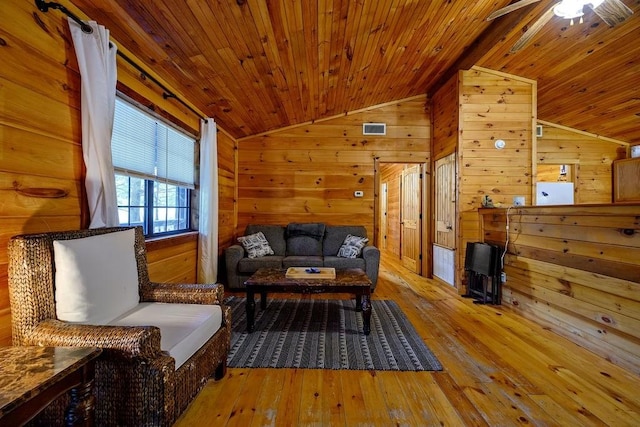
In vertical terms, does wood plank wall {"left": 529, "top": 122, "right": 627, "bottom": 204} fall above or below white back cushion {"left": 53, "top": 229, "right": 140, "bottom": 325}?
above

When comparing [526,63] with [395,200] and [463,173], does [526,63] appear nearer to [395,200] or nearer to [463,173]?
[463,173]

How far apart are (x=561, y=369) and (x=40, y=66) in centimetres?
374

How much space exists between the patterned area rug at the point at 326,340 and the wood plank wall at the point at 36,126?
145 cm

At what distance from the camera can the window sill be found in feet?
8.57

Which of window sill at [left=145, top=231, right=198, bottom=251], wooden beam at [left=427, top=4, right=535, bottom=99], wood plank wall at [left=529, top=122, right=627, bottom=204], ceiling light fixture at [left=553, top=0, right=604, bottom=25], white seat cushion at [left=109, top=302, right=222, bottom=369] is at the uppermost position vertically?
wooden beam at [left=427, top=4, right=535, bottom=99]

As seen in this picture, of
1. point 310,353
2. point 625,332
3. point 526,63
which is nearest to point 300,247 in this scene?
point 310,353

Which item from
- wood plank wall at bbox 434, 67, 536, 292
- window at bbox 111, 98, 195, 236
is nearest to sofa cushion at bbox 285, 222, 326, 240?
window at bbox 111, 98, 195, 236

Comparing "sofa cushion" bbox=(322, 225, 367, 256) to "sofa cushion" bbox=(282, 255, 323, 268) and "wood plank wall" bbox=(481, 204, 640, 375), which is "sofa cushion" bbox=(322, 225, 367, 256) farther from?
"wood plank wall" bbox=(481, 204, 640, 375)

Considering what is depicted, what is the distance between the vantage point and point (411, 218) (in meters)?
5.56

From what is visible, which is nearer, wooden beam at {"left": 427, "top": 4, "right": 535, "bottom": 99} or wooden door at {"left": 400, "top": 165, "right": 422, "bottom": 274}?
wooden beam at {"left": 427, "top": 4, "right": 535, "bottom": 99}

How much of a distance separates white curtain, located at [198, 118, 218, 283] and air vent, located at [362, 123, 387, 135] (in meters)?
2.53

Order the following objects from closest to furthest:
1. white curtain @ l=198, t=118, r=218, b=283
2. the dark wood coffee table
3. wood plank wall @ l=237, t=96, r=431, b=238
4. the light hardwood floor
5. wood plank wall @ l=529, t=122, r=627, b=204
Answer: the light hardwood floor < the dark wood coffee table < white curtain @ l=198, t=118, r=218, b=283 < wood plank wall @ l=237, t=96, r=431, b=238 < wood plank wall @ l=529, t=122, r=627, b=204

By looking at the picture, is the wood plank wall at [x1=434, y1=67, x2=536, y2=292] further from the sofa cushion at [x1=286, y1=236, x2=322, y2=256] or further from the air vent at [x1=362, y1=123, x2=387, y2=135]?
the sofa cushion at [x1=286, y1=236, x2=322, y2=256]

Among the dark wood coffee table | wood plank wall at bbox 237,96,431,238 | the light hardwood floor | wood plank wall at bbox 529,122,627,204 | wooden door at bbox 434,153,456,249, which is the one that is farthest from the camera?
wood plank wall at bbox 529,122,627,204
